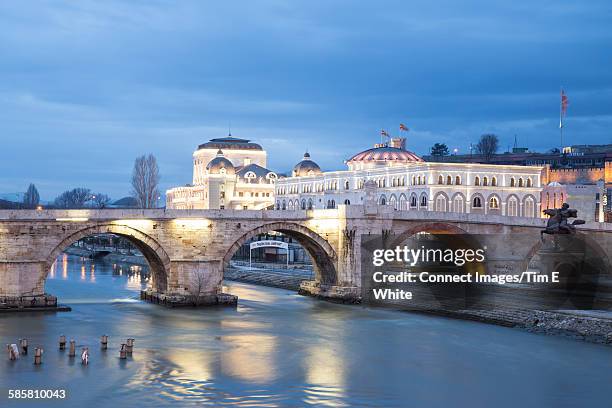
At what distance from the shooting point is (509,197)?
103m

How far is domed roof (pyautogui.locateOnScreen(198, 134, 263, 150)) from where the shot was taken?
162m

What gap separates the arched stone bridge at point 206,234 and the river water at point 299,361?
245 centimetres

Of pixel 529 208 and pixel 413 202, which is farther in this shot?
pixel 529 208

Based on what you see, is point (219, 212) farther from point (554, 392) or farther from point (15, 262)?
point (554, 392)

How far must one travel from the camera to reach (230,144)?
16288cm

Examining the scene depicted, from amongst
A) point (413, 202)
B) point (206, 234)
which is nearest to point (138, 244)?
point (206, 234)

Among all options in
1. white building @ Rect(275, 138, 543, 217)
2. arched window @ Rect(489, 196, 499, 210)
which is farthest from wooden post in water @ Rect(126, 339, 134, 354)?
arched window @ Rect(489, 196, 499, 210)

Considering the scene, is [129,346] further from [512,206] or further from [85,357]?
[512,206]

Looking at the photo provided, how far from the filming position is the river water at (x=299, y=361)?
102 feet

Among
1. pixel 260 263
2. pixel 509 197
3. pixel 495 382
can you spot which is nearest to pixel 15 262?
pixel 495 382

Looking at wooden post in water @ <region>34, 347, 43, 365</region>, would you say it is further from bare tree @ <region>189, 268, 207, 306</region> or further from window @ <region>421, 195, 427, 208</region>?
window @ <region>421, 195, 427, 208</region>

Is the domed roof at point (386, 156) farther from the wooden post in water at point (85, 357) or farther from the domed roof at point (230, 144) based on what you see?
the wooden post in water at point (85, 357)

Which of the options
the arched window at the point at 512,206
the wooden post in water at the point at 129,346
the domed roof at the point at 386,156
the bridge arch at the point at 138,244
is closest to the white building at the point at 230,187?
the domed roof at the point at 386,156

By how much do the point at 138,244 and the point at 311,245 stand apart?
34.5 ft
